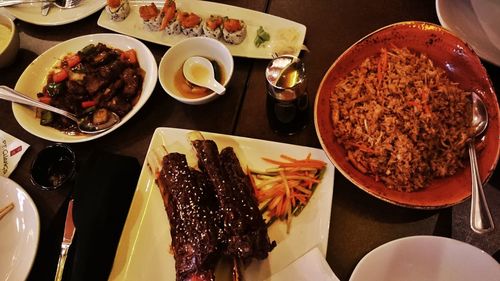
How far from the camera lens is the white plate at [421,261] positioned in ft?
4.81

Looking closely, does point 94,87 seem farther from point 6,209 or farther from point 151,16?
point 6,209

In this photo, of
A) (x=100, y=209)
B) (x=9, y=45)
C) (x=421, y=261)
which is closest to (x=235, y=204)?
(x=100, y=209)

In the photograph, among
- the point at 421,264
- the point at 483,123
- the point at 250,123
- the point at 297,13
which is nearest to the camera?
the point at 421,264

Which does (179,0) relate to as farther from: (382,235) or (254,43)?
(382,235)

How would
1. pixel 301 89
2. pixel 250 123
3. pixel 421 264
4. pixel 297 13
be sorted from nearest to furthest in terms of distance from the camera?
pixel 421 264 → pixel 301 89 → pixel 250 123 → pixel 297 13

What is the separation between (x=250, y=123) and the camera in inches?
82.0

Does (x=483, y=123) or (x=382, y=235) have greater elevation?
(x=483, y=123)

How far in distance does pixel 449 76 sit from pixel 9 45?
237cm

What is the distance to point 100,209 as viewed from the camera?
1.77m

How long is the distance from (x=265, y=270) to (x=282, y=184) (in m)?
0.37

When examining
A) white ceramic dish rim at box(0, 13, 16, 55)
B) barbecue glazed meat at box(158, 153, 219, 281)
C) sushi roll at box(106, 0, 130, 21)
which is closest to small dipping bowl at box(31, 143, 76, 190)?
barbecue glazed meat at box(158, 153, 219, 281)

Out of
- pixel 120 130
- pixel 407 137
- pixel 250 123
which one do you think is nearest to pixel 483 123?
pixel 407 137

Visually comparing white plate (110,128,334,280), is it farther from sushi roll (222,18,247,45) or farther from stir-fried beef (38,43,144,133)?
sushi roll (222,18,247,45)

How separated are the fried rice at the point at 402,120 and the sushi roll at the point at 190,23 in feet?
3.07
